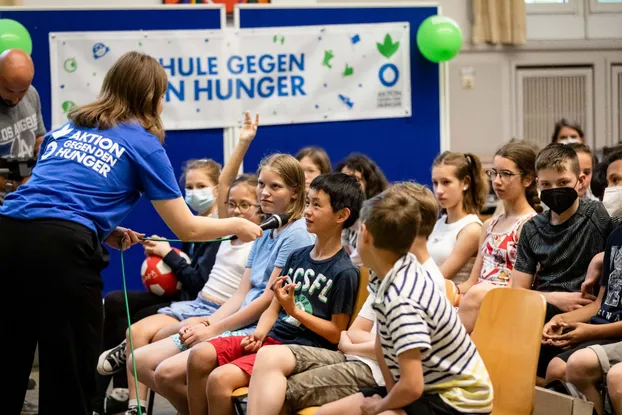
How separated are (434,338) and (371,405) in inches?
11.4

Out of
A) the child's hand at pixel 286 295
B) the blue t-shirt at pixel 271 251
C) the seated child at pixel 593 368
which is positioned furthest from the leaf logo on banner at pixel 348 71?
the seated child at pixel 593 368

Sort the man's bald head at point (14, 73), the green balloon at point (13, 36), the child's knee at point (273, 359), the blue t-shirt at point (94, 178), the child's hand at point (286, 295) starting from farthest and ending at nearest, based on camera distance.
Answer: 1. the green balloon at point (13, 36)
2. the man's bald head at point (14, 73)
3. the child's hand at point (286, 295)
4. the child's knee at point (273, 359)
5. the blue t-shirt at point (94, 178)

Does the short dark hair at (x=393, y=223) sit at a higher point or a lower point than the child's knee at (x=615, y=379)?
higher

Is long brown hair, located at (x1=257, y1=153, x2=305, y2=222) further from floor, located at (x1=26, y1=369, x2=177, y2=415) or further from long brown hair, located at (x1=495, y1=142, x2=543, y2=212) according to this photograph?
floor, located at (x1=26, y1=369, x2=177, y2=415)

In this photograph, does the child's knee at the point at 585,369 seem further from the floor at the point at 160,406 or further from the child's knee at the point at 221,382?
the floor at the point at 160,406

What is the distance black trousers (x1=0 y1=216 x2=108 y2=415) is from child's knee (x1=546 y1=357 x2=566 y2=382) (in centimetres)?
153

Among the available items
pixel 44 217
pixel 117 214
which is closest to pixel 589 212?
pixel 117 214

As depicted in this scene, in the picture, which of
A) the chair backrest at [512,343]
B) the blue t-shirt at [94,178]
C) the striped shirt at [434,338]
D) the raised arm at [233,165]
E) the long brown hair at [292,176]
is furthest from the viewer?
the raised arm at [233,165]

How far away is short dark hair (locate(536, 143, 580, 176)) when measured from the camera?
11.1 feet

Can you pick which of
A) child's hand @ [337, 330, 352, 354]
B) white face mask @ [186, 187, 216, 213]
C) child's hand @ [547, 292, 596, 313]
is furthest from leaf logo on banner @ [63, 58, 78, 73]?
child's hand @ [547, 292, 596, 313]

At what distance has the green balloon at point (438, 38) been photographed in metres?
5.87

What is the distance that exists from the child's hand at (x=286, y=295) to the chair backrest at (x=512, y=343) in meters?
0.65

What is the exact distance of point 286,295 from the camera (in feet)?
10.2

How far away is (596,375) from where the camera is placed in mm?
2906
